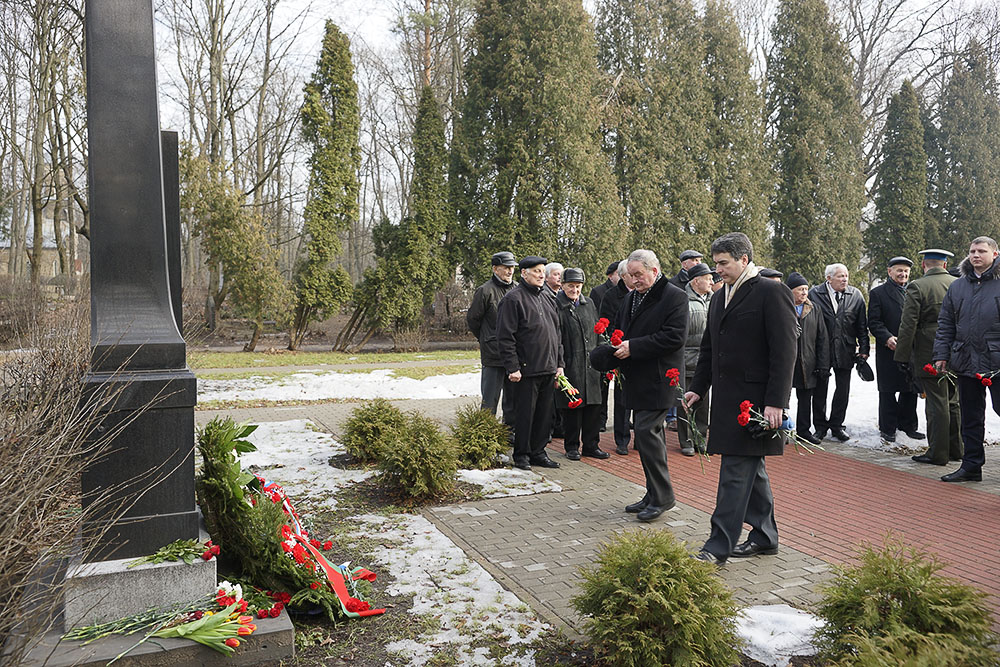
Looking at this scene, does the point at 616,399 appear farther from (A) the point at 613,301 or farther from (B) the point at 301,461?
(B) the point at 301,461

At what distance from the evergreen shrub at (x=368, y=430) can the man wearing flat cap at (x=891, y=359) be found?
5595 millimetres

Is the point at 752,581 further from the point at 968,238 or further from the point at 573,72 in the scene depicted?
the point at 968,238

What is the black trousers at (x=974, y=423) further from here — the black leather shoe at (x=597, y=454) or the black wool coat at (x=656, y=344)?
the black leather shoe at (x=597, y=454)

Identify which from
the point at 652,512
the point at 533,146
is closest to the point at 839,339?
the point at 652,512

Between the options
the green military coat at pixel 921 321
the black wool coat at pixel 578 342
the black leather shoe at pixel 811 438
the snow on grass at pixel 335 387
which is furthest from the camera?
the snow on grass at pixel 335 387

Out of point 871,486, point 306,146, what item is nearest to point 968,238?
point 306,146

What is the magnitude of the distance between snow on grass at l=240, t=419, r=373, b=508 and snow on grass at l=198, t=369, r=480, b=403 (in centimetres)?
293

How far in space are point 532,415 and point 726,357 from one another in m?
2.93

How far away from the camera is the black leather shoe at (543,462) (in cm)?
769

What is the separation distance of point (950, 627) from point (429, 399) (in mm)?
10058

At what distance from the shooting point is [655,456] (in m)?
5.77

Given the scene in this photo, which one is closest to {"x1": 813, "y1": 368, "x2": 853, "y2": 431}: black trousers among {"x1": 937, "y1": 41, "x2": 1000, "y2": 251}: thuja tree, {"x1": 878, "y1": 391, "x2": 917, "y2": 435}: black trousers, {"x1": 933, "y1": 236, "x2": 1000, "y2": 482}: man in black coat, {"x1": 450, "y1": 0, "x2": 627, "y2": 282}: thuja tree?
{"x1": 878, "y1": 391, "x2": 917, "y2": 435}: black trousers

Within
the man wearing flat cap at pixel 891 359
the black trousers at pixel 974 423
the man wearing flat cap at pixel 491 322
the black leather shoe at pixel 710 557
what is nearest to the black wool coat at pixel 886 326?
the man wearing flat cap at pixel 891 359

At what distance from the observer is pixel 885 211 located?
29453 mm
